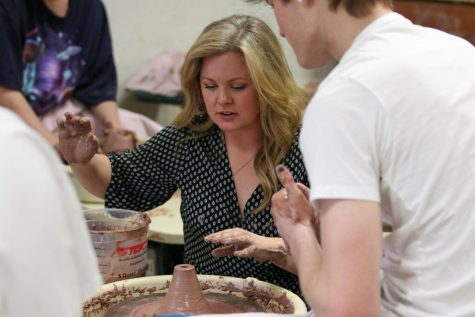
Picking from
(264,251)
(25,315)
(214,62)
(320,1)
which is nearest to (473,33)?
(214,62)

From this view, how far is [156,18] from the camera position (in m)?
4.45

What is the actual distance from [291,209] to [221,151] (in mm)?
757

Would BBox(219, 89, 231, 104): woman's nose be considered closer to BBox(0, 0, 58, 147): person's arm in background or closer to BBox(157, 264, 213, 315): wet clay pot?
BBox(157, 264, 213, 315): wet clay pot

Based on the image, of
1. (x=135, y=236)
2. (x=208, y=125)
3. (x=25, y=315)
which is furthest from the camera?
(x=208, y=125)

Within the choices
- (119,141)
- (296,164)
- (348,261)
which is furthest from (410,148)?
(119,141)

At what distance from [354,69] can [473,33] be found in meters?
2.49

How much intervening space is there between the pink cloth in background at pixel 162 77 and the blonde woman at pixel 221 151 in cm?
211

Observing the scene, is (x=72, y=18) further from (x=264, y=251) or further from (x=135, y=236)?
(x=264, y=251)

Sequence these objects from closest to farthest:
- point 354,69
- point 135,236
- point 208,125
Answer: point 354,69 < point 135,236 < point 208,125

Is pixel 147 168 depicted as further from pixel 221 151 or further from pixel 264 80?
pixel 264 80

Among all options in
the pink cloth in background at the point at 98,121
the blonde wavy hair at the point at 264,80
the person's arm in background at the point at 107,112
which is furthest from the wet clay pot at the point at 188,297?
the person's arm in background at the point at 107,112

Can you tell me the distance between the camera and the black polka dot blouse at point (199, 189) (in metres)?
2.10

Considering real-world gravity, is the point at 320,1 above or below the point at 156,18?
above

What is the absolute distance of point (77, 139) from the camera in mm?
2064
